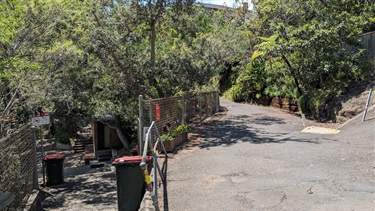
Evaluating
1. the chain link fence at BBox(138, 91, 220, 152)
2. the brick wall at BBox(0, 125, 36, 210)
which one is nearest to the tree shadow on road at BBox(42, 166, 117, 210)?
the brick wall at BBox(0, 125, 36, 210)

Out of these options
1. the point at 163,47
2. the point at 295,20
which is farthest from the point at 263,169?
the point at 295,20

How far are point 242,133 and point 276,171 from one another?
21.0 feet

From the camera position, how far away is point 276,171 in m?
7.65

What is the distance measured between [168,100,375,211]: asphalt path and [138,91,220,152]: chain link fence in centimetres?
118

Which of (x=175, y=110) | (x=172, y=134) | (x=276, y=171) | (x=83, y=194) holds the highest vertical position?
(x=175, y=110)

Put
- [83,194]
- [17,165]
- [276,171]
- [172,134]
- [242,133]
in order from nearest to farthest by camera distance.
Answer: [17,165], [276,171], [83,194], [172,134], [242,133]

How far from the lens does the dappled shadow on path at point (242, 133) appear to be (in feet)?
39.0

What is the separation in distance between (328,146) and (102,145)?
15.6 metres

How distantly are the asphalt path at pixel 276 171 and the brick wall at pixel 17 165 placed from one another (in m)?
2.98

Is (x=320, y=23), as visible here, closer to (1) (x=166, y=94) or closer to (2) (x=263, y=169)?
(1) (x=166, y=94)

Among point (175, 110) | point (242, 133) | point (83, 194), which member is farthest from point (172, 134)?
point (242, 133)

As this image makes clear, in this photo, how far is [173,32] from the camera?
17.3 metres

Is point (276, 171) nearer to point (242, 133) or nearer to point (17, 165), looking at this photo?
point (17, 165)

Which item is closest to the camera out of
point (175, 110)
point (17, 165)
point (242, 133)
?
point (17, 165)
